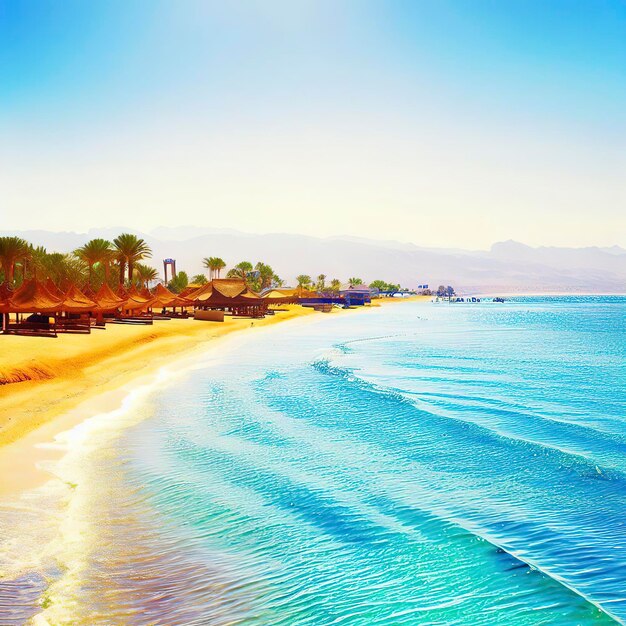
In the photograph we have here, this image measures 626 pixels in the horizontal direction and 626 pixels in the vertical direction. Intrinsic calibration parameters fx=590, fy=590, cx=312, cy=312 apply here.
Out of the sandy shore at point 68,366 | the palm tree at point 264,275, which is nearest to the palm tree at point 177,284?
the palm tree at point 264,275

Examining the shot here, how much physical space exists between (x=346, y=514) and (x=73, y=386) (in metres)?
15.0

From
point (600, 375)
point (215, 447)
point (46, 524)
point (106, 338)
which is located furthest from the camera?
point (106, 338)

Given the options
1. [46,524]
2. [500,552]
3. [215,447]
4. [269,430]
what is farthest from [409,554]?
[269,430]

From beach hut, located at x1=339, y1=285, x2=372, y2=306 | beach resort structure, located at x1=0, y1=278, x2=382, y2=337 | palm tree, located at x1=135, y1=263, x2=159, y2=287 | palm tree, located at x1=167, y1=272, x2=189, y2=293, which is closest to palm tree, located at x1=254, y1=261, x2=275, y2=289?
beach hut, located at x1=339, y1=285, x2=372, y2=306

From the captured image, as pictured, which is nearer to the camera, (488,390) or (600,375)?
(488,390)

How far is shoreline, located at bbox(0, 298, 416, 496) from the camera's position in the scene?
1271cm

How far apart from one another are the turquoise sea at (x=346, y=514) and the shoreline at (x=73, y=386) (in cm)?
119

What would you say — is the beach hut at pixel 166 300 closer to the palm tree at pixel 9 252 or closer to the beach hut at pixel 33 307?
the palm tree at pixel 9 252

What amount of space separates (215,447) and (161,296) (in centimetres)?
4818

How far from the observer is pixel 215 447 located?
1426cm

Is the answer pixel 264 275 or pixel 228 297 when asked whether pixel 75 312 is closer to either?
pixel 228 297

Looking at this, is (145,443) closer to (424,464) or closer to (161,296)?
(424,464)

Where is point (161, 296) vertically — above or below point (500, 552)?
above

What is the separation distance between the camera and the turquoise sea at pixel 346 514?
705cm
